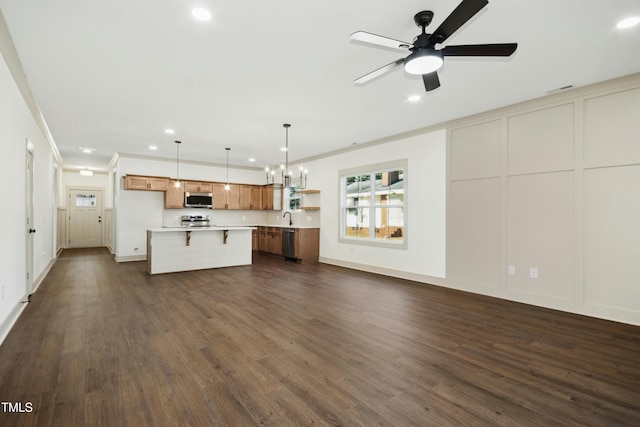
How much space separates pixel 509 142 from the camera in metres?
4.38

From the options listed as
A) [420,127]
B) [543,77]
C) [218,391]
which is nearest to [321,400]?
[218,391]

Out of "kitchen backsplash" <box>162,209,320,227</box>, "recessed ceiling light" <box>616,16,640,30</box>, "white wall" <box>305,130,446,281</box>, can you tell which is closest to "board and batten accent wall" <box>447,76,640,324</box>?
"white wall" <box>305,130,446,281</box>

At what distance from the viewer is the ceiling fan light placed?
7.50 ft

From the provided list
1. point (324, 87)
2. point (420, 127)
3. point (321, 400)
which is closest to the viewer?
point (321, 400)

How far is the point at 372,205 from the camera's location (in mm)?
6555

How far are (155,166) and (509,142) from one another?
8.08m

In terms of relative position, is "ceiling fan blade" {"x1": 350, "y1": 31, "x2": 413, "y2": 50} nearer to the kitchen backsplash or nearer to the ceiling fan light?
the ceiling fan light

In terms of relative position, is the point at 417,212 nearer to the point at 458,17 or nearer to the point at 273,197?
the point at 458,17

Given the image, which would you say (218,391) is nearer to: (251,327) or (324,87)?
(251,327)

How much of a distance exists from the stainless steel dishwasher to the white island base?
1.13m

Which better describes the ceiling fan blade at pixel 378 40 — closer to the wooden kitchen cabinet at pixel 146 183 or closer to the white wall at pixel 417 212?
the white wall at pixel 417 212

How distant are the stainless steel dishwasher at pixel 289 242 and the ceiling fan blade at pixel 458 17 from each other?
238 inches

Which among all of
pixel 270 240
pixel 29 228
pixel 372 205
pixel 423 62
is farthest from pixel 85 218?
pixel 423 62

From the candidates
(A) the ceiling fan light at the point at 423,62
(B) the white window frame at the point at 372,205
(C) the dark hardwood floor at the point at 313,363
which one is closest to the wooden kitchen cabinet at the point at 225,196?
(B) the white window frame at the point at 372,205
